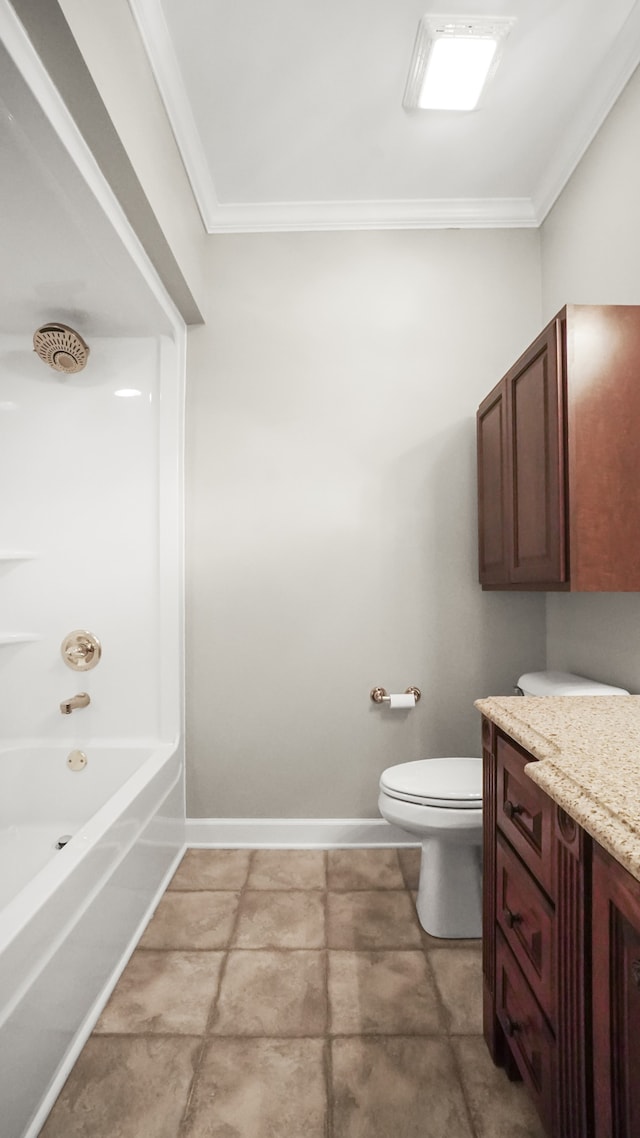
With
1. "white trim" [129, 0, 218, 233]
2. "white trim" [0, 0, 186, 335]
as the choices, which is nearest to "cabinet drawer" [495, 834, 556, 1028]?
"white trim" [0, 0, 186, 335]

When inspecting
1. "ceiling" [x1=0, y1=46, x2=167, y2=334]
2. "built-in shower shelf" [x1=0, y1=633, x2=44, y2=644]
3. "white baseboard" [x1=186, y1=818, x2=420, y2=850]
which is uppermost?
"ceiling" [x1=0, y1=46, x2=167, y2=334]

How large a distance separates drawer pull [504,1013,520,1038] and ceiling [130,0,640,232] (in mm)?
2460

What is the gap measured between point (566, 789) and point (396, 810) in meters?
1.07

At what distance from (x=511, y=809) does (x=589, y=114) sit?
2163mm

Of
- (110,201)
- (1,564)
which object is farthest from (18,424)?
(110,201)

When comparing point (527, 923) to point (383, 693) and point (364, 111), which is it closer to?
point (383, 693)

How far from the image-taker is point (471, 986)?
1560 mm

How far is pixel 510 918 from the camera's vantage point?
1153 mm

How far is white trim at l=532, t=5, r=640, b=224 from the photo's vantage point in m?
1.65

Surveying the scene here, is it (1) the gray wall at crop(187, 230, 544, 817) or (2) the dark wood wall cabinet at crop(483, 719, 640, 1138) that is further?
(1) the gray wall at crop(187, 230, 544, 817)

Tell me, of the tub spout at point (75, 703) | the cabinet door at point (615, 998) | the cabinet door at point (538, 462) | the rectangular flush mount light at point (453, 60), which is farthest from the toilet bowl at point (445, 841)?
the rectangular flush mount light at point (453, 60)

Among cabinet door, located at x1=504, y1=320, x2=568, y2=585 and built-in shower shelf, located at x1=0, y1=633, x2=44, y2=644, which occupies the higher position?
cabinet door, located at x1=504, y1=320, x2=568, y2=585

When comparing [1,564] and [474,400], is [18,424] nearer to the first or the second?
[1,564]

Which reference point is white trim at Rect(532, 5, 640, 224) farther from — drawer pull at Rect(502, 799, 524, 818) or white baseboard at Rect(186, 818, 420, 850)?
white baseboard at Rect(186, 818, 420, 850)
